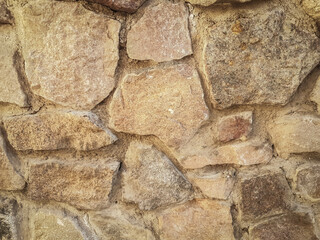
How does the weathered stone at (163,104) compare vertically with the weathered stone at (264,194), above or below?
above

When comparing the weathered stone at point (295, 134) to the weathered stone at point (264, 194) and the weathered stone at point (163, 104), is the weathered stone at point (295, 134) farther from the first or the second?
the weathered stone at point (163, 104)

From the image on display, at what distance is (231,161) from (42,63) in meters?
0.55

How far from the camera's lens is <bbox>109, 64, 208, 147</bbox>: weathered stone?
0.75 metres

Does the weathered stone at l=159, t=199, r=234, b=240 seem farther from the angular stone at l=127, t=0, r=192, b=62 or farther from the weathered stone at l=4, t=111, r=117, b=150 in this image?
the angular stone at l=127, t=0, r=192, b=62

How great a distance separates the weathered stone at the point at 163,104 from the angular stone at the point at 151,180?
54 millimetres

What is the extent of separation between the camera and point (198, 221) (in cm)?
80

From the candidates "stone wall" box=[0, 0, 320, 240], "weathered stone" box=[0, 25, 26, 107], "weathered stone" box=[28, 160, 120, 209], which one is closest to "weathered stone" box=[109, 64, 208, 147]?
"stone wall" box=[0, 0, 320, 240]

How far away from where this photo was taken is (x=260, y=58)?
703 millimetres

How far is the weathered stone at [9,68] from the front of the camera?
0.81 meters

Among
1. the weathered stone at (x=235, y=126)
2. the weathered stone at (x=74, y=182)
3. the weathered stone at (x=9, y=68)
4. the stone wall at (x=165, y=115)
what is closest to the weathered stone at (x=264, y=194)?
the stone wall at (x=165, y=115)

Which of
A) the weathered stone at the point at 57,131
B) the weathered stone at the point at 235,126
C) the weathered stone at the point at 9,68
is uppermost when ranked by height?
the weathered stone at the point at 9,68

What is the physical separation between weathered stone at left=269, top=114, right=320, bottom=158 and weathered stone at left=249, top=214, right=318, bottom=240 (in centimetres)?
17

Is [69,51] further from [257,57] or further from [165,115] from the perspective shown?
[257,57]

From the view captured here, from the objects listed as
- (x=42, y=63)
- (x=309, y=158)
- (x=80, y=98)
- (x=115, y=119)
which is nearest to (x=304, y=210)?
(x=309, y=158)
